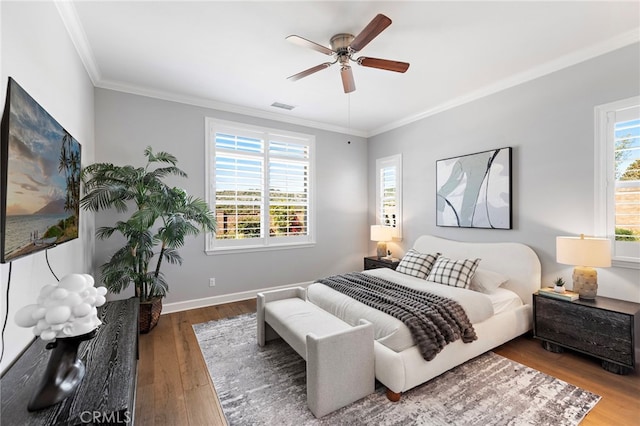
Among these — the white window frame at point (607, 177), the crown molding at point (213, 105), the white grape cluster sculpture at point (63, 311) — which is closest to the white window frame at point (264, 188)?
the crown molding at point (213, 105)

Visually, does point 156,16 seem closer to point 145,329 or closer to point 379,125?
point 145,329

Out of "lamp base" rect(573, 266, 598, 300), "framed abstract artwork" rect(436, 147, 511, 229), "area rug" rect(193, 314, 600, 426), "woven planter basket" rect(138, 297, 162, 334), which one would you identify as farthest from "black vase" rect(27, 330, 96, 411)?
"framed abstract artwork" rect(436, 147, 511, 229)

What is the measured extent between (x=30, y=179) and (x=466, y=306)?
3124mm

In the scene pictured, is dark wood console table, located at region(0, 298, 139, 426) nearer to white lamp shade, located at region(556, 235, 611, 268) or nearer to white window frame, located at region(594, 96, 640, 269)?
white lamp shade, located at region(556, 235, 611, 268)

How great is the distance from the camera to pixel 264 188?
4266 millimetres

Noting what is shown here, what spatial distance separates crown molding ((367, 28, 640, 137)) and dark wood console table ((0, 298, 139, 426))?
4.27 metres

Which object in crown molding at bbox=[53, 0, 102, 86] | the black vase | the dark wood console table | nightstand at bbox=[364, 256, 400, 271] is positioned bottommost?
nightstand at bbox=[364, 256, 400, 271]

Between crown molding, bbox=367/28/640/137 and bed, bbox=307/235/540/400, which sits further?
crown molding, bbox=367/28/640/137

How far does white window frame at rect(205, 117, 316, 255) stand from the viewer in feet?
12.6

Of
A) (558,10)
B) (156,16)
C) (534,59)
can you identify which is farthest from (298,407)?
(534,59)

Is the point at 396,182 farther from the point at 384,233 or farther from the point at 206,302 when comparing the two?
the point at 206,302

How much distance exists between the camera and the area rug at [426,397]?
5.86ft

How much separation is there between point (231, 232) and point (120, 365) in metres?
2.74

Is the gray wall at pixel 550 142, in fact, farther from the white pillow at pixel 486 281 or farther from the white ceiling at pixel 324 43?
the white pillow at pixel 486 281
